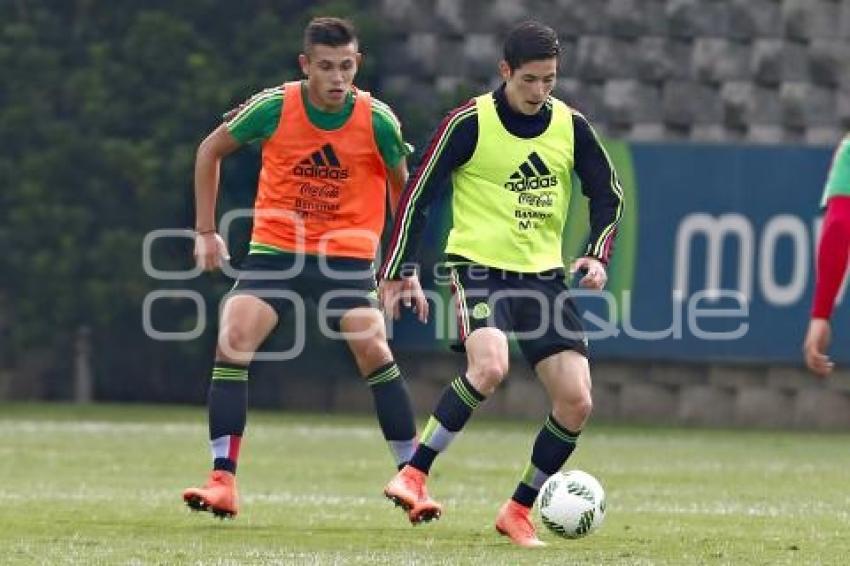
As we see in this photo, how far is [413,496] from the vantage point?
10711 millimetres

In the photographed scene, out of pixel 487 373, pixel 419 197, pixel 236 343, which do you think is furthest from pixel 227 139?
pixel 487 373

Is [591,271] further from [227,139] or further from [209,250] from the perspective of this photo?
[227,139]

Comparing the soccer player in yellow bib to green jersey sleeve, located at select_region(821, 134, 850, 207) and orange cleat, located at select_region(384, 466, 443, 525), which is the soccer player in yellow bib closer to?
orange cleat, located at select_region(384, 466, 443, 525)

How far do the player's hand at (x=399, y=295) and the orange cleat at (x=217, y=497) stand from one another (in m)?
1.11

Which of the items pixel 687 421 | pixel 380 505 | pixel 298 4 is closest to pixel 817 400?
pixel 687 421

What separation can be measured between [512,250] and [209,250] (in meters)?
1.57

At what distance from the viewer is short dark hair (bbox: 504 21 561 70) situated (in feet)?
34.3

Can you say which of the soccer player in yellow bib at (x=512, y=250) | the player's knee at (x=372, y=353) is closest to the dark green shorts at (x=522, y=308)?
the soccer player in yellow bib at (x=512, y=250)


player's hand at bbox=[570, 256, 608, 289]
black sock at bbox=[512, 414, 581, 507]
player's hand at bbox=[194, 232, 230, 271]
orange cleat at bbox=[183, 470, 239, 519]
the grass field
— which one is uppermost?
player's hand at bbox=[570, 256, 608, 289]

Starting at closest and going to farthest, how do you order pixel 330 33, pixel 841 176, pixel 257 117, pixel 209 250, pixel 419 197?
1. pixel 841 176
2. pixel 419 197
3. pixel 330 33
4. pixel 209 250
5. pixel 257 117

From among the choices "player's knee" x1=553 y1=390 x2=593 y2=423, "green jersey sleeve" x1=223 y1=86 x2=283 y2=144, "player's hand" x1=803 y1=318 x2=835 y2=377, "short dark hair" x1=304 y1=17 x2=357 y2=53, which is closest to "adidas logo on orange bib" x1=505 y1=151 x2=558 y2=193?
"player's knee" x1=553 y1=390 x2=593 y2=423

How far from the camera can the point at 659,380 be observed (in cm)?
2384

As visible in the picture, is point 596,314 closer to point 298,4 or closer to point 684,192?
point 684,192

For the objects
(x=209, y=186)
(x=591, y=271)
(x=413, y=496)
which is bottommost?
(x=413, y=496)
